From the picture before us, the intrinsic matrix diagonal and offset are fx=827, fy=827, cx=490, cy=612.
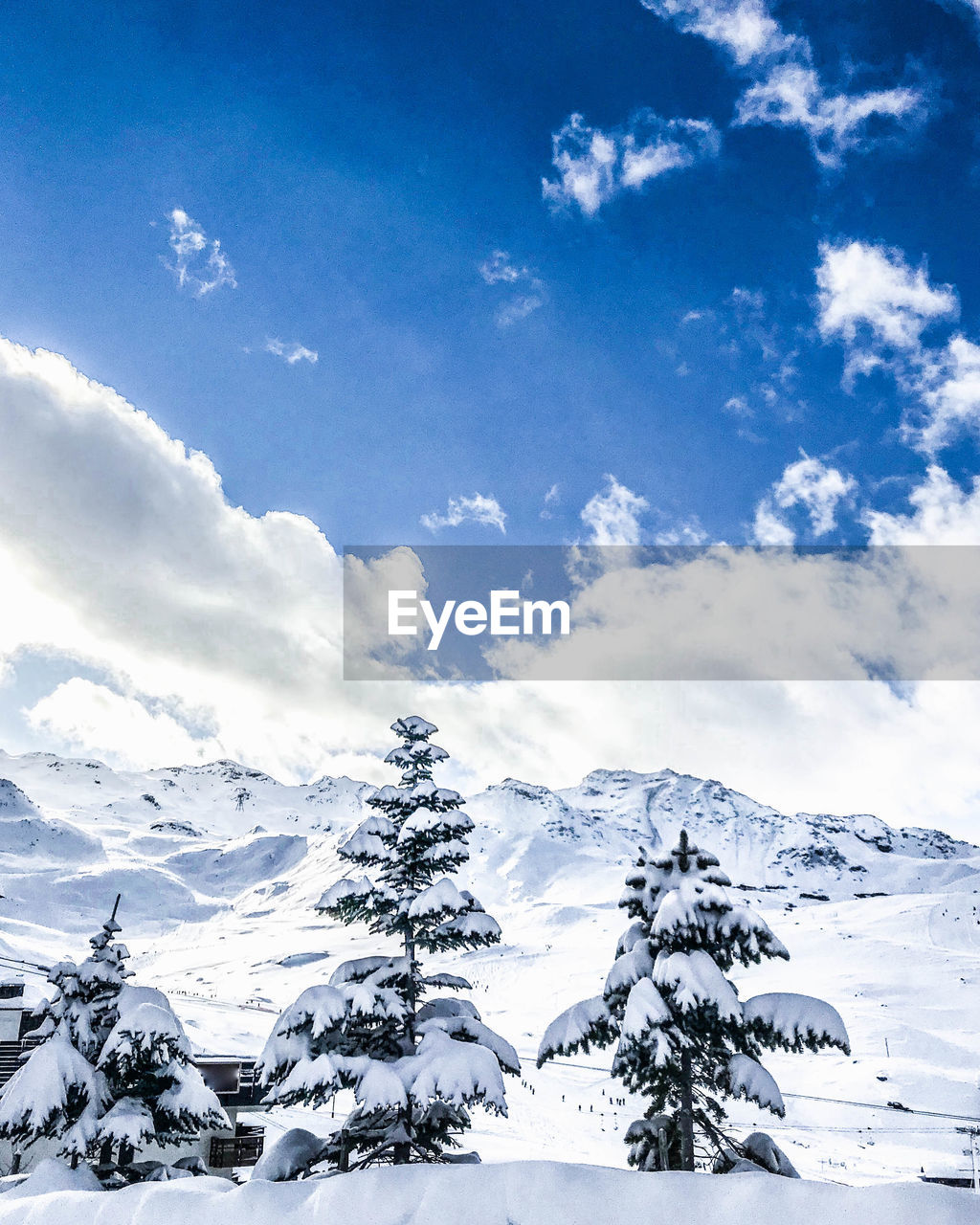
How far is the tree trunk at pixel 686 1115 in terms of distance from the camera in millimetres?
9719

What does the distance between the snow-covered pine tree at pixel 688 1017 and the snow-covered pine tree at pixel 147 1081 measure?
587 cm

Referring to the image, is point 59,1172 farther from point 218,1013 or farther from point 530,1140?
point 218,1013

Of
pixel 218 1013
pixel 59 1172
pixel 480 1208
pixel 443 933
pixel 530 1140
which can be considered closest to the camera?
pixel 480 1208

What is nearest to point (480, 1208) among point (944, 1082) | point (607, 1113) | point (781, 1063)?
point (607, 1113)

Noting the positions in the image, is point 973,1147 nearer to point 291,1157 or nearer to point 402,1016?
point 402,1016

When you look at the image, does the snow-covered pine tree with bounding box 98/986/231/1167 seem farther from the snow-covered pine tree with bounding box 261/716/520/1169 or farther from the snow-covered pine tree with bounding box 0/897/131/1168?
the snow-covered pine tree with bounding box 261/716/520/1169

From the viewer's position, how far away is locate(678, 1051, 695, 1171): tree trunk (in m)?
9.72

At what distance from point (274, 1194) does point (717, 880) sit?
598cm

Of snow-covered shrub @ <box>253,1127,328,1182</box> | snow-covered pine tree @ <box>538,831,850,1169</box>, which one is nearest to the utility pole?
snow-covered pine tree @ <box>538,831,850,1169</box>

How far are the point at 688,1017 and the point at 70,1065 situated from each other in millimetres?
8840

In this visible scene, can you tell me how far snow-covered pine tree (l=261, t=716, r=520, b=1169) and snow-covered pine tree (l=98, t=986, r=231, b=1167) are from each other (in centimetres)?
189

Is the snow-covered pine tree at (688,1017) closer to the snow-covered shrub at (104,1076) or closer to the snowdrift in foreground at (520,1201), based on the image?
the snowdrift in foreground at (520,1201)

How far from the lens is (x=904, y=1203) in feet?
19.2

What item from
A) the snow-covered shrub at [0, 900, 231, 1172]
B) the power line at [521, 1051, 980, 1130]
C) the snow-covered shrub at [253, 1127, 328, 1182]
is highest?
the snow-covered shrub at [0, 900, 231, 1172]
